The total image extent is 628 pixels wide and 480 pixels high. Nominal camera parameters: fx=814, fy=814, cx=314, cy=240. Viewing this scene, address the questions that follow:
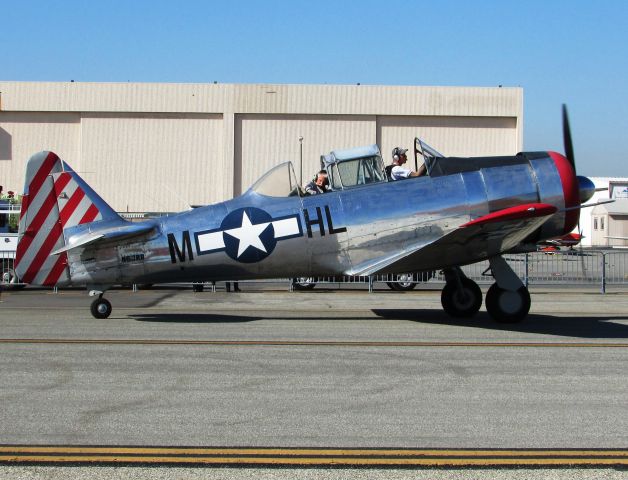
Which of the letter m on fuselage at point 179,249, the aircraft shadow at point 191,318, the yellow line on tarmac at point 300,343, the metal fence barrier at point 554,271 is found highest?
the letter m on fuselage at point 179,249

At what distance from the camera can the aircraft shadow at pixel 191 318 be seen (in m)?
12.9

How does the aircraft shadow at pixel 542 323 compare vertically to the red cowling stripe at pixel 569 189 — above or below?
below

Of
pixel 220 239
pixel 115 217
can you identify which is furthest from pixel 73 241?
pixel 220 239

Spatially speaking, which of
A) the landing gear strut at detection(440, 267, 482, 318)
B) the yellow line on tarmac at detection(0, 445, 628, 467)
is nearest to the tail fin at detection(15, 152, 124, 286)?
the landing gear strut at detection(440, 267, 482, 318)

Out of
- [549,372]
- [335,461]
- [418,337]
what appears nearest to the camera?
[335,461]

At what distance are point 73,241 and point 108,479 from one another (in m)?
8.13

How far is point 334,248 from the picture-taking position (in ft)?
40.2

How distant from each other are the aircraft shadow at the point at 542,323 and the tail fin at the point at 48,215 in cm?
524

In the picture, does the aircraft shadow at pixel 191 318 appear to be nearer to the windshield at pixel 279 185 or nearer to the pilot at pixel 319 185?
the windshield at pixel 279 185

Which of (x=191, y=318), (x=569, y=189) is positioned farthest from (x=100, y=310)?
(x=569, y=189)

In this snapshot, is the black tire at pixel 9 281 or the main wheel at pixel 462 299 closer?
the main wheel at pixel 462 299

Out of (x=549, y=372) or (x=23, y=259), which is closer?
(x=549, y=372)

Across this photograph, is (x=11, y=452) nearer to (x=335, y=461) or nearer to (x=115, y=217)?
(x=335, y=461)

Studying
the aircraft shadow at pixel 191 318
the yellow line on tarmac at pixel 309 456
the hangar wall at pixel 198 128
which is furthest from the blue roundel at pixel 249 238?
the hangar wall at pixel 198 128
